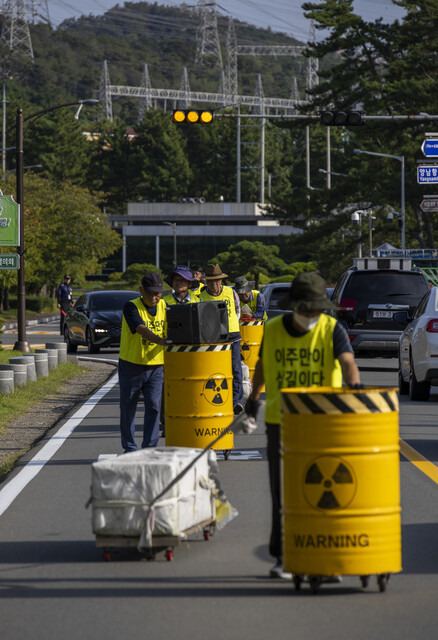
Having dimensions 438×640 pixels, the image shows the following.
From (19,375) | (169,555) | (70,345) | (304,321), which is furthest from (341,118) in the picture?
(304,321)

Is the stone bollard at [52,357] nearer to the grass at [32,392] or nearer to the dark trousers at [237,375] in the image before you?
the grass at [32,392]

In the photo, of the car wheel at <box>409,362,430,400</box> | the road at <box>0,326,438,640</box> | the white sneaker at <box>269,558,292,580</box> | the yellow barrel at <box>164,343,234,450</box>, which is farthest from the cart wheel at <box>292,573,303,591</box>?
the car wheel at <box>409,362,430,400</box>

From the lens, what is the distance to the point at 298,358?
23.1ft

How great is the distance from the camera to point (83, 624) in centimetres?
602

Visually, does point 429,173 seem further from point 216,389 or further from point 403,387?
point 216,389

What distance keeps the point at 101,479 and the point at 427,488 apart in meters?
3.59

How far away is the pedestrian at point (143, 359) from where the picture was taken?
10.9 metres

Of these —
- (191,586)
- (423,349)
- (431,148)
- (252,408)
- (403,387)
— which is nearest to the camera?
(191,586)

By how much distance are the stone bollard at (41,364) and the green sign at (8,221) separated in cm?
447

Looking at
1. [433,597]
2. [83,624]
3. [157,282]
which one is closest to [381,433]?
[433,597]

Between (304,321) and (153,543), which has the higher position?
(304,321)

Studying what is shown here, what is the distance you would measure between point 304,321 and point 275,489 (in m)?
0.97

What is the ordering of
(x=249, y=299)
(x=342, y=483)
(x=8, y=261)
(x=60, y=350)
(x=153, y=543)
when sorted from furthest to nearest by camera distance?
(x=60, y=350) → (x=8, y=261) → (x=249, y=299) → (x=153, y=543) → (x=342, y=483)

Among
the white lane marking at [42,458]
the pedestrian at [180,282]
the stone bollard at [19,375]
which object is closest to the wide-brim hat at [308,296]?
the white lane marking at [42,458]
